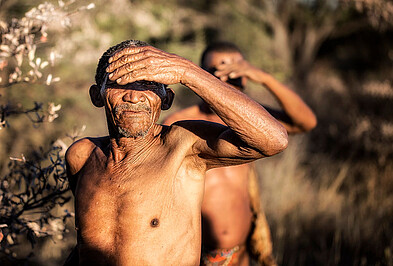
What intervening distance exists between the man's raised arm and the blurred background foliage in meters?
1.11

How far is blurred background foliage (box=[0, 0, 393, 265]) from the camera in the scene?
180 inches

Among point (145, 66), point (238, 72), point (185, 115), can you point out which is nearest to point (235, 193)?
point (185, 115)

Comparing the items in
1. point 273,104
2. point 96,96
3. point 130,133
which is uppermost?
point 96,96

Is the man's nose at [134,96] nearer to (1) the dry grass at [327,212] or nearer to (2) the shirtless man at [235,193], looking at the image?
(2) the shirtless man at [235,193]

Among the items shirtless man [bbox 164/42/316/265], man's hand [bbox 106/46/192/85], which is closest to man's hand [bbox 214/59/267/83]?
shirtless man [bbox 164/42/316/265]

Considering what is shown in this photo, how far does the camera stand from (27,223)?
2.55m

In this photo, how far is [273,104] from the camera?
350 inches

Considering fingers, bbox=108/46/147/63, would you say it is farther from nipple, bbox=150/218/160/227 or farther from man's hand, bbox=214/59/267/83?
man's hand, bbox=214/59/267/83

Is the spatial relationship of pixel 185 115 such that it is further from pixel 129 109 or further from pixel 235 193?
pixel 129 109

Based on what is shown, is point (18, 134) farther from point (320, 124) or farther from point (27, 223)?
point (320, 124)

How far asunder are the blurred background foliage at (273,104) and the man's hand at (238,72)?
92 centimetres

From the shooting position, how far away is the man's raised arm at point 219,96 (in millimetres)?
1513

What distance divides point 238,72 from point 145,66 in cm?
119

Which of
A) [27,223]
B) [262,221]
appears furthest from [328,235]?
[27,223]
